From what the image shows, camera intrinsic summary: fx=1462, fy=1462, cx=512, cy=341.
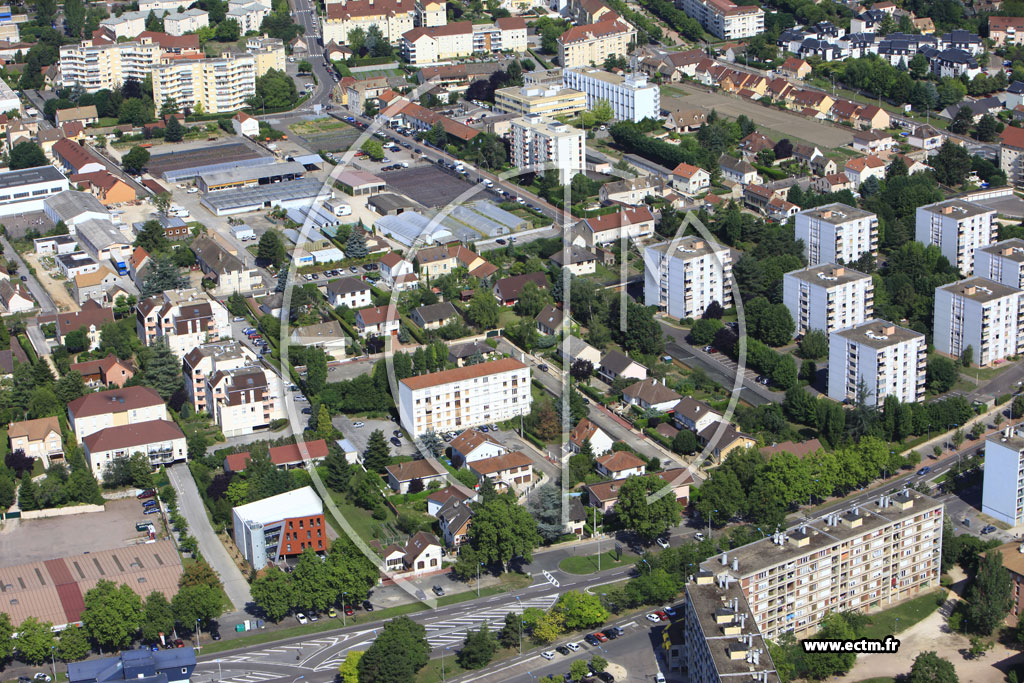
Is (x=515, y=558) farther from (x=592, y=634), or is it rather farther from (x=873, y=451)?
(x=873, y=451)

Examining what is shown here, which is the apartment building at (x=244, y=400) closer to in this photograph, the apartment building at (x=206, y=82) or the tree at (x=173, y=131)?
the tree at (x=173, y=131)

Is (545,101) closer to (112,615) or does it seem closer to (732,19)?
(732,19)

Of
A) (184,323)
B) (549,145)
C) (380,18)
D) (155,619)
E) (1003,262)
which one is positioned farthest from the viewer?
(380,18)

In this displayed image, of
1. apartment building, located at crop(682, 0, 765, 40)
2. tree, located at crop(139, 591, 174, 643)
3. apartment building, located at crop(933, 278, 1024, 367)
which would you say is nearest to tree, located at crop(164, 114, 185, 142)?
apartment building, located at crop(682, 0, 765, 40)

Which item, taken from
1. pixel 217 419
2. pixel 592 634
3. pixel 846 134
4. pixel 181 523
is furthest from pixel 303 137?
pixel 592 634

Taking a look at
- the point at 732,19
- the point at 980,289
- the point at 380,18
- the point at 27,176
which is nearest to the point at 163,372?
the point at 27,176

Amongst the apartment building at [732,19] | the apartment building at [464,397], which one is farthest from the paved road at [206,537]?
the apartment building at [732,19]
